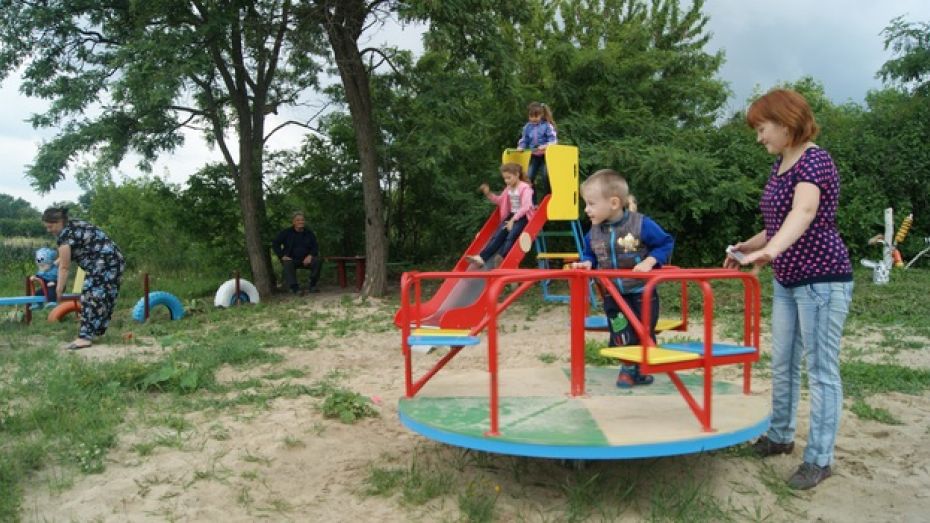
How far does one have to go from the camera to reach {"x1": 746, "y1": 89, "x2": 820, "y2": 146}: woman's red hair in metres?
3.15

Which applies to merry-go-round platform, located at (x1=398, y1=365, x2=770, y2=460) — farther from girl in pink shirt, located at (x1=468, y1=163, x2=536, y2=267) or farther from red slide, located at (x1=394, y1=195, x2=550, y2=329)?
girl in pink shirt, located at (x1=468, y1=163, x2=536, y2=267)

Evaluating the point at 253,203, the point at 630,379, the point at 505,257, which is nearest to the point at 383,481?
the point at 630,379

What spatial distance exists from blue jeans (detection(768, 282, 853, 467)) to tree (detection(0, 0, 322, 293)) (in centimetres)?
785

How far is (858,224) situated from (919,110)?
312 centimetres

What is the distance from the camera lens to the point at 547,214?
26.1 feet

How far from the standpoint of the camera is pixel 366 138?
11.2m

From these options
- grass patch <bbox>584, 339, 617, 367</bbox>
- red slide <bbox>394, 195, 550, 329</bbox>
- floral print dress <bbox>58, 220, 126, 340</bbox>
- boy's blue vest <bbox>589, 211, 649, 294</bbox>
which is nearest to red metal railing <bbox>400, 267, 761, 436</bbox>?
boy's blue vest <bbox>589, 211, 649, 294</bbox>

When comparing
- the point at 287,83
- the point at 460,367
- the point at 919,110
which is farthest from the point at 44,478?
the point at 919,110

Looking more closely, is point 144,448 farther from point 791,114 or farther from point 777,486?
point 791,114

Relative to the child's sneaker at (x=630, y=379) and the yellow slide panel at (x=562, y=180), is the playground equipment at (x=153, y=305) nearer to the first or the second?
the yellow slide panel at (x=562, y=180)

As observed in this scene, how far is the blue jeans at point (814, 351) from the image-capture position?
3.17 m

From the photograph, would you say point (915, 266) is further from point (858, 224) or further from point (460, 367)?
point (460, 367)

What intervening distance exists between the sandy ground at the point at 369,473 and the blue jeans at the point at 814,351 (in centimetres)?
29

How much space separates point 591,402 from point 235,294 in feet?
28.1
